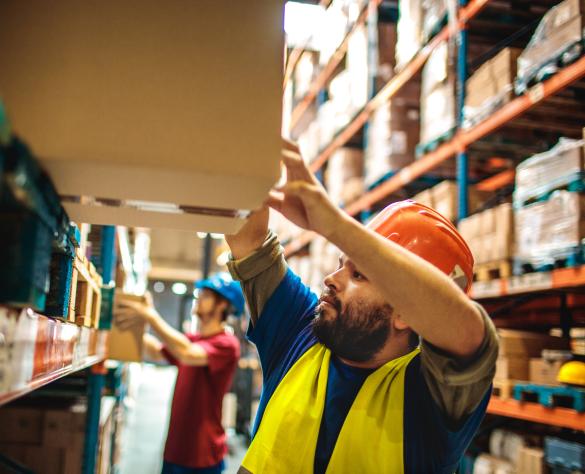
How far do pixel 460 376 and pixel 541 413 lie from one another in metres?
2.02

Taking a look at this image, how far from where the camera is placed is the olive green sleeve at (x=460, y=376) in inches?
65.1

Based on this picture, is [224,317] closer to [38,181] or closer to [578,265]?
[578,265]

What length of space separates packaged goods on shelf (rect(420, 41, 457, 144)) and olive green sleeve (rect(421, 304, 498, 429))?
10.0 ft

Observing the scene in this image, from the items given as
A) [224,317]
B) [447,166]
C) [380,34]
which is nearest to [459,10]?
[447,166]

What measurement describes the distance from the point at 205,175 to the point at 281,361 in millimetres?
1227

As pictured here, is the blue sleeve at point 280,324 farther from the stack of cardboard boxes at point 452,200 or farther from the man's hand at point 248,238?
the stack of cardboard boxes at point 452,200

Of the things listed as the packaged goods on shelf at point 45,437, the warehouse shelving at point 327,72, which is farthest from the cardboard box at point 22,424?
the warehouse shelving at point 327,72

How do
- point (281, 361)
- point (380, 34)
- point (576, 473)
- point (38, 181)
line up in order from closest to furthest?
point (38, 181) < point (281, 361) < point (576, 473) < point (380, 34)

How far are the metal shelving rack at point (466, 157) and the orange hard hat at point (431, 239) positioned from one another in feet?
4.21

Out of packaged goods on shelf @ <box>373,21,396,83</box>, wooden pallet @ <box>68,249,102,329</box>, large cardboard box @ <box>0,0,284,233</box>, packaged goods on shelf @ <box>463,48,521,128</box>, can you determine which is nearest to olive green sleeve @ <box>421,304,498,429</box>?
large cardboard box @ <box>0,0,284,233</box>

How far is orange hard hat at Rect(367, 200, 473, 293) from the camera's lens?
6.76 ft

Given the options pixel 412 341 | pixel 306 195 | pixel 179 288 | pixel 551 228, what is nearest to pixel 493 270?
pixel 551 228

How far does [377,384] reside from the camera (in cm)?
195

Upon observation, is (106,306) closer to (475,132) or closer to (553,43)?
(475,132)
